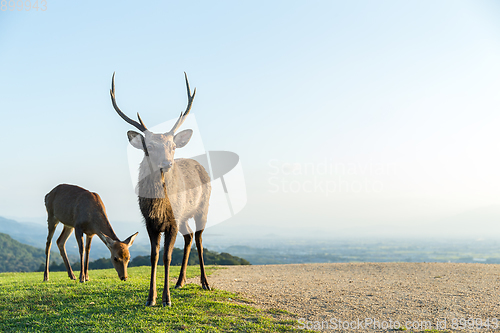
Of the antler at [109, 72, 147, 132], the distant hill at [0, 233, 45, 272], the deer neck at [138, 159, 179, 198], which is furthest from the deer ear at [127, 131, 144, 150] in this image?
the distant hill at [0, 233, 45, 272]

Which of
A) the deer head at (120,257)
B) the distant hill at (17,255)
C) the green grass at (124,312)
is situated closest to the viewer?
the green grass at (124,312)

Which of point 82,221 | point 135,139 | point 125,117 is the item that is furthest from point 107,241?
point 125,117

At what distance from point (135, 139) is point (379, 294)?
6767 mm

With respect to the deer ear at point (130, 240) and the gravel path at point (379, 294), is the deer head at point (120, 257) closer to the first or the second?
the deer ear at point (130, 240)

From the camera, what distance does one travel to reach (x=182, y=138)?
23.6 feet

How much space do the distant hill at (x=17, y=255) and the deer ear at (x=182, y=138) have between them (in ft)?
147

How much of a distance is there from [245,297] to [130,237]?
329cm

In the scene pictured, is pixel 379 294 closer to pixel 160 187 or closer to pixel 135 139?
pixel 160 187

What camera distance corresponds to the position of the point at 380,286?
9.75m

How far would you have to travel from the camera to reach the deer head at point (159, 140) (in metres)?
6.25

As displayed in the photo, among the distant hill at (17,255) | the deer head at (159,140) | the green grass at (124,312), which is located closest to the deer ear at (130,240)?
the green grass at (124,312)

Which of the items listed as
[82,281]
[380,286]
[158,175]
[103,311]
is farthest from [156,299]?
[380,286]

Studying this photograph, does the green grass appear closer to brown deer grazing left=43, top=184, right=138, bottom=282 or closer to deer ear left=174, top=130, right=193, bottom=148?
brown deer grazing left=43, top=184, right=138, bottom=282

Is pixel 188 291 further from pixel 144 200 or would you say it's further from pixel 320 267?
pixel 320 267
